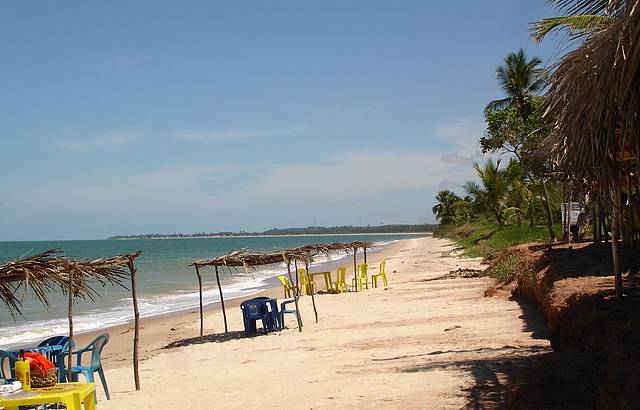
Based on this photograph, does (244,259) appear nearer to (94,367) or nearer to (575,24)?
(94,367)

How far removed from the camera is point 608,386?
349 centimetres

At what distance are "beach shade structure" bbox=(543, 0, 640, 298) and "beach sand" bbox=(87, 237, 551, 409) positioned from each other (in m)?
1.95

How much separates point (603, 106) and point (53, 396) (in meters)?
4.90

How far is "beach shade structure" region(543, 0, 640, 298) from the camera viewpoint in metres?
4.14

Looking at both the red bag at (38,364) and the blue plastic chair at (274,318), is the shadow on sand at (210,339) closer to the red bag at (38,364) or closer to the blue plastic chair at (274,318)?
the blue plastic chair at (274,318)

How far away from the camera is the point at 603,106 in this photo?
4711 mm

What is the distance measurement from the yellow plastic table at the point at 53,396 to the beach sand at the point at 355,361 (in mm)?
1514

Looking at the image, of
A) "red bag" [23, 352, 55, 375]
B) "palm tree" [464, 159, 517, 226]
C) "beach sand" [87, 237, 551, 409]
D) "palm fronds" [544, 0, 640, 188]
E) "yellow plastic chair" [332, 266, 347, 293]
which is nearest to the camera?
"palm fronds" [544, 0, 640, 188]

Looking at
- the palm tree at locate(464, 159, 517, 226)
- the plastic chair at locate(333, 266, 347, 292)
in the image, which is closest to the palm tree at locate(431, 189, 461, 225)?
the palm tree at locate(464, 159, 517, 226)

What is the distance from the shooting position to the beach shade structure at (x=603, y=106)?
163 inches

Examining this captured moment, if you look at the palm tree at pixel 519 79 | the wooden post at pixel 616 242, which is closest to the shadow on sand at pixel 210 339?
the wooden post at pixel 616 242

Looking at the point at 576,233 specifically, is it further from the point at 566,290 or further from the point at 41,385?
the point at 41,385

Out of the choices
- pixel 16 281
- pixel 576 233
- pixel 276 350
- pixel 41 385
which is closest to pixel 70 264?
pixel 16 281

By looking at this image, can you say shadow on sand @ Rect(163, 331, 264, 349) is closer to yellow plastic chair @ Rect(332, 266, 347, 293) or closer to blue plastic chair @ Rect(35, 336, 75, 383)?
blue plastic chair @ Rect(35, 336, 75, 383)
